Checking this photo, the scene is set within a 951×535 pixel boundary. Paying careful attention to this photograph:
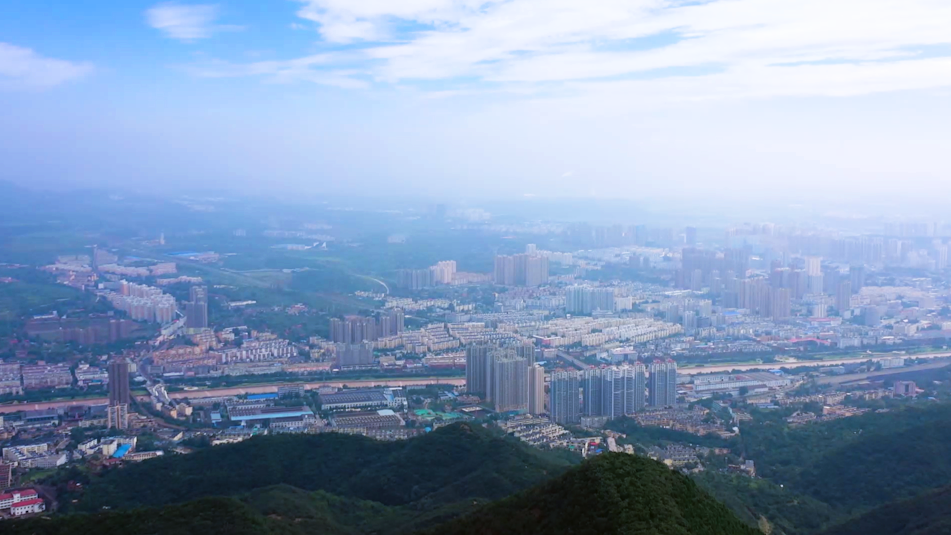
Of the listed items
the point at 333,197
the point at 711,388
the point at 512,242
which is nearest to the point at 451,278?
the point at 512,242

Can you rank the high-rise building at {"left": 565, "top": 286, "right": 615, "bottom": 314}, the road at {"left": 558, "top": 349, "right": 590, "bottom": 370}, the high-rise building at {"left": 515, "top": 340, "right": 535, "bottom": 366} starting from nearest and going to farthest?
the high-rise building at {"left": 515, "top": 340, "right": 535, "bottom": 366}, the road at {"left": 558, "top": 349, "right": 590, "bottom": 370}, the high-rise building at {"left": 565, "top": 286, "right": 615, "bottom": 314}

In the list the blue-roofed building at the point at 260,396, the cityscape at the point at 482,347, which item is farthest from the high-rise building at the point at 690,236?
the blue-roofed building at the point at 260,396

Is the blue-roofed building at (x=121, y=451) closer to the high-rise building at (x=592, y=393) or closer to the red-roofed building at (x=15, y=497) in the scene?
the red-roofed building at (x=15, y=497)

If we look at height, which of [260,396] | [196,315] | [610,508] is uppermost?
[610,508]

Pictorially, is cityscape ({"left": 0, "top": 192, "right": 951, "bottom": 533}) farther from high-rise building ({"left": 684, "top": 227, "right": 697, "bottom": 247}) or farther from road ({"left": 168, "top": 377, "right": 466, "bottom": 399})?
high-rise building ({"left": 684, "top": 227, "right": 697, "bottom": 247})

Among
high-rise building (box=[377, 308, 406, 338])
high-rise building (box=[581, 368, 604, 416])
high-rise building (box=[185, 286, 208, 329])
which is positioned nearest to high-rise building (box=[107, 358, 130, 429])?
high-rise building (box=[185, 286, 208, 329])

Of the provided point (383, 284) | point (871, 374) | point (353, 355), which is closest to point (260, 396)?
point (353, 355)

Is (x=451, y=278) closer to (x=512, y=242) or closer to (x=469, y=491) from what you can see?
(x=512, y=242)

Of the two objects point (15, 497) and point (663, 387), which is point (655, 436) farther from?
point (15, 497)
